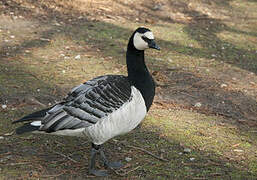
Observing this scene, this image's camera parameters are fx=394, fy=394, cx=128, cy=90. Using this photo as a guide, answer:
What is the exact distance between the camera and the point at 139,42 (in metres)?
4.12

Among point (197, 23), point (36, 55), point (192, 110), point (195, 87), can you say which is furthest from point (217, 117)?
point (197, 23)

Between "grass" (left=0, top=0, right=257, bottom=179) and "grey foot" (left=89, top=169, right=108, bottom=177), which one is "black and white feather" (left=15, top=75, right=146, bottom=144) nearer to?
"grey foot" (left=89, top=169, right=108, bottom=177)

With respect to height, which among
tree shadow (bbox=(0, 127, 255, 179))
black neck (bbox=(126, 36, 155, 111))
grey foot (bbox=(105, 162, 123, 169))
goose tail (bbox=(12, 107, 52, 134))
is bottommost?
tree shadow (bbox=(0, 127, 255, 179))

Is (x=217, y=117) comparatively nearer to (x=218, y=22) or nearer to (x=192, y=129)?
(x=192, y=129)

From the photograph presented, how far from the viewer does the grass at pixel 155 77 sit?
170 inches

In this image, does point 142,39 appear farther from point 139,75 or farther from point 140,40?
point 139,75

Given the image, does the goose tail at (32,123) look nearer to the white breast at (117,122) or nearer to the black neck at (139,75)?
the white breast at (117,122)

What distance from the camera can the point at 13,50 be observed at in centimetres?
727

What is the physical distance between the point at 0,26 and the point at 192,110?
471cm

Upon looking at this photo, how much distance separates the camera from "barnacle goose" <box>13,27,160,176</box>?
379 centimetres

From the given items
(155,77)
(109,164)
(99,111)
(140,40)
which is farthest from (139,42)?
(155,77)

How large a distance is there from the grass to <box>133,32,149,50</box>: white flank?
124cm

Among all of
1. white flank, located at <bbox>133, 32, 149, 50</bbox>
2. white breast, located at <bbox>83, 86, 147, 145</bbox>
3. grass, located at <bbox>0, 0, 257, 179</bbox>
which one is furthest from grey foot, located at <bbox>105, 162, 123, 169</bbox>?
white flank, located at <bbox>133, 32, 149, 50</bbox>

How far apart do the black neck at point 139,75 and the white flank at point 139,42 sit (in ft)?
0.18
